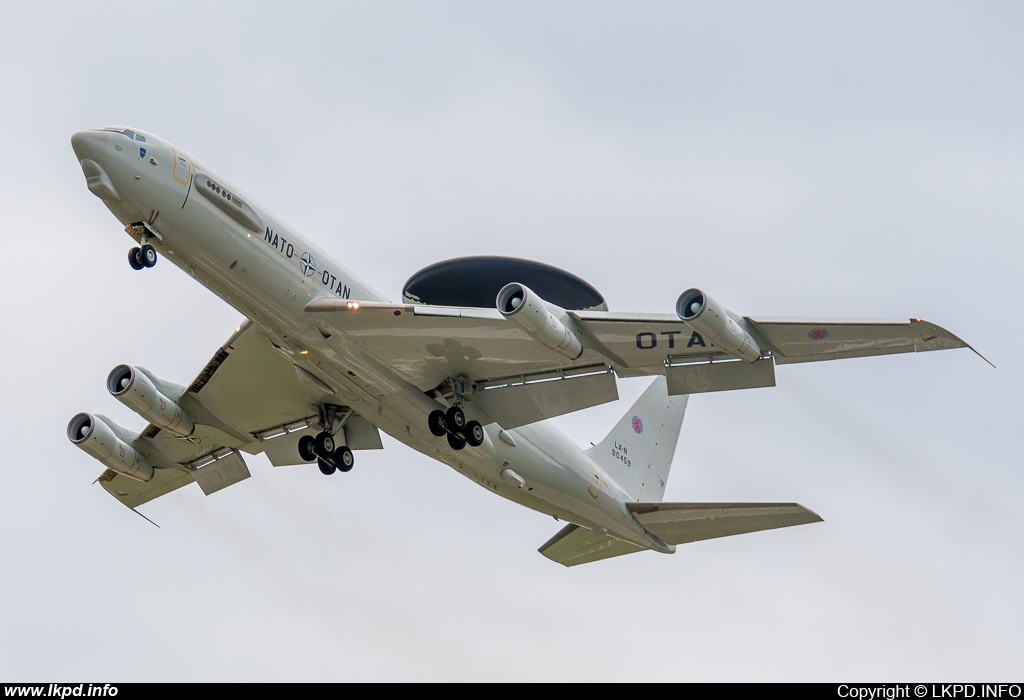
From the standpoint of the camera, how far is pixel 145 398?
30.8 m

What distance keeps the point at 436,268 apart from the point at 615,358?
17.8 feet

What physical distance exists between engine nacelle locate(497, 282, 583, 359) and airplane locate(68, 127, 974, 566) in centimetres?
4

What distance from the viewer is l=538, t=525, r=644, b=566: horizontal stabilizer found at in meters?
34.9

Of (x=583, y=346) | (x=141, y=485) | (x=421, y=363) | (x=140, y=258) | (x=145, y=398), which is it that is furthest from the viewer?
(x=141, y=485)

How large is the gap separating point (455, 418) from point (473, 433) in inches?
24.1

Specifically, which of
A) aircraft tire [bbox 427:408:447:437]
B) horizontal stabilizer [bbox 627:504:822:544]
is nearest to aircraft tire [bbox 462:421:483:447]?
aircraft tire [bbox 427:408:447:437]

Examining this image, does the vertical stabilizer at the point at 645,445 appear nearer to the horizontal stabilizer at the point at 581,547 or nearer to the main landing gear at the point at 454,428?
the horizontal stabilizer at the point at 581,547

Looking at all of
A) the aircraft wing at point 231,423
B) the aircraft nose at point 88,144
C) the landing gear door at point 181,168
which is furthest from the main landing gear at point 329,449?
the aircraft nose at point 88,144

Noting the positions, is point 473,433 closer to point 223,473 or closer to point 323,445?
point 323,445

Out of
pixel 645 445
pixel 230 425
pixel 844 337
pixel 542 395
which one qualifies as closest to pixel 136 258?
pixel 230 425
